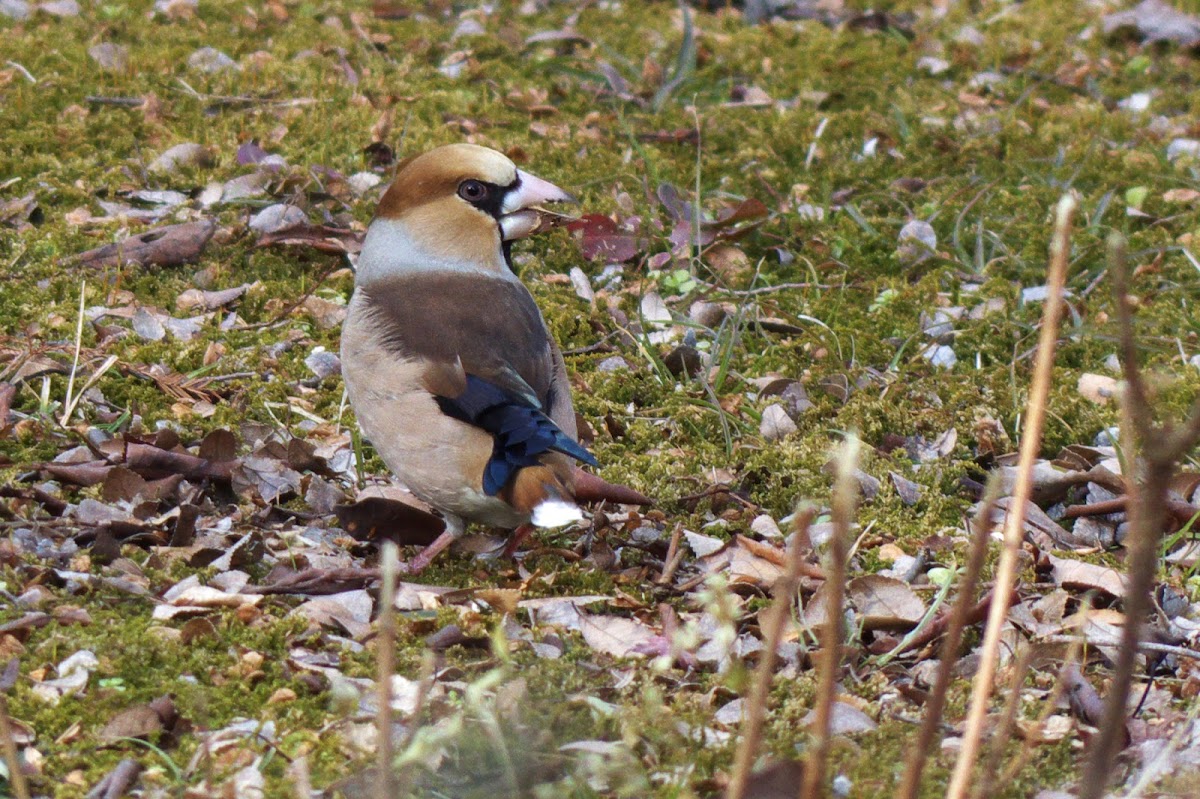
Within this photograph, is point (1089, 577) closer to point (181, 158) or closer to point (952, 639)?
point (952, 639)

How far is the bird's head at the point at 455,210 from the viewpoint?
4.12m

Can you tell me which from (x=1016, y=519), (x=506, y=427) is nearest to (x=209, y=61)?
(x=506, y=427)

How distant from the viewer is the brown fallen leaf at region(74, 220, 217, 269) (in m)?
5.13

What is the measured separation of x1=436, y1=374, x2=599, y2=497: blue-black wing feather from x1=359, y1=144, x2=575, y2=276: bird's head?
65cm

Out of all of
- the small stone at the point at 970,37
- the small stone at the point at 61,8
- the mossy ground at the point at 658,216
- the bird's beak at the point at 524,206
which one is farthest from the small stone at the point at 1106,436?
the small stone at the point at 61,8

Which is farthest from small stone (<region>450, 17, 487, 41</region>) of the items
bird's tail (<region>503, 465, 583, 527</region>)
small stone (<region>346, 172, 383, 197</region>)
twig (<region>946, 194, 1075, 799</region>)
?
twig (<region>946, 194, 1075, 799</region>)

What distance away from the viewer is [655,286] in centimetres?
541

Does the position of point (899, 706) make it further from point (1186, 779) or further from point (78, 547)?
point (78, 547)

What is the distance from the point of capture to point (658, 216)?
19.1ft

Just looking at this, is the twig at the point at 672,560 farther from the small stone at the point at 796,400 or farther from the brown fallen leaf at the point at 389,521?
the small stone at the point at 796,400

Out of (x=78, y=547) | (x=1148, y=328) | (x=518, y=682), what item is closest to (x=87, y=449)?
(x=78, y=547)

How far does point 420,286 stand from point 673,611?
116 cm

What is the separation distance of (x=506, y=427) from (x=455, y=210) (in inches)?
36.6

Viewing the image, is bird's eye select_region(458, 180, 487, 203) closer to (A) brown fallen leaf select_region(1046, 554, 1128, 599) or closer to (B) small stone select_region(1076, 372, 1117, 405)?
(A) brown fallen leaf select_region(1046, 554, 1128, 599)
